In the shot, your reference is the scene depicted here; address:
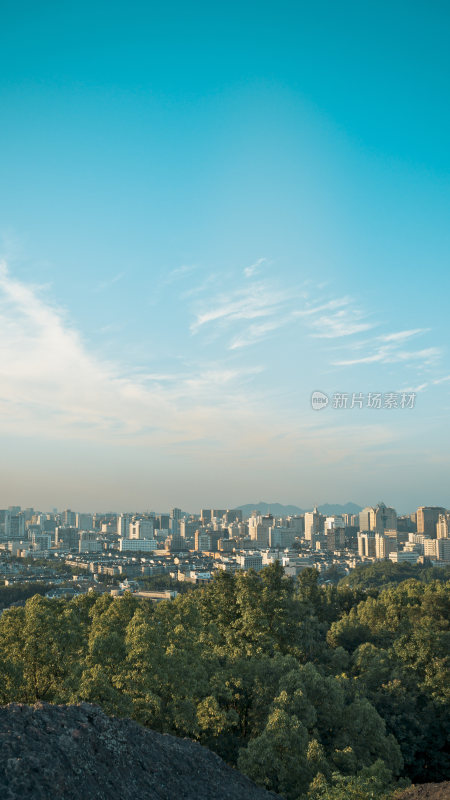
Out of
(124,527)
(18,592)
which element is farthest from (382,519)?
(18,592)

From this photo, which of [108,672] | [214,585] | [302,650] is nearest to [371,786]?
[108,672]

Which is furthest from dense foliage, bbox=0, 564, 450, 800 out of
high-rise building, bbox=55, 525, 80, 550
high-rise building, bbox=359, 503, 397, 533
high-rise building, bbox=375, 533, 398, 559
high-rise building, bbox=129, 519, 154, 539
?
high-rise building, bbox=359, 503, 397, 533

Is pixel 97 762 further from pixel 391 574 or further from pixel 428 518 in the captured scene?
pixel 428 518

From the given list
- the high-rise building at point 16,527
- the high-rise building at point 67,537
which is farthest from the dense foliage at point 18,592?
the high-rise building at point 16,527

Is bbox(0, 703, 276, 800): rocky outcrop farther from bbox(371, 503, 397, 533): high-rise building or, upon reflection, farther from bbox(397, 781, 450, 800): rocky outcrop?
bbox(371, 503, 397, 533): high-rise building

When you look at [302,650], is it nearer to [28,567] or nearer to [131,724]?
[131,724]
